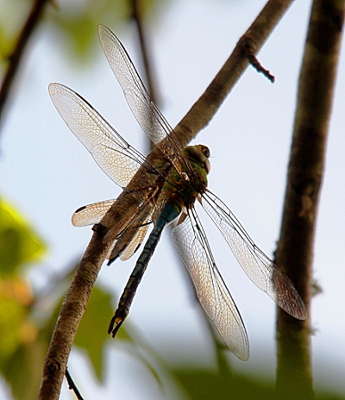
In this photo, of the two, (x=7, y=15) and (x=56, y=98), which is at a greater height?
(x=7, y=15)

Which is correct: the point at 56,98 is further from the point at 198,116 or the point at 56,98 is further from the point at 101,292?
the point at 101,292

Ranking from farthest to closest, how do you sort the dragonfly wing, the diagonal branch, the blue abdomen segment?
the dragonfly wing → the blue abdomen segment → the diagonal branch

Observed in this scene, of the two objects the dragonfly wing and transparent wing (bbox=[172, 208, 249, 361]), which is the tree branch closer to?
transparent wing (bbox=[172, 208, 249, 361])

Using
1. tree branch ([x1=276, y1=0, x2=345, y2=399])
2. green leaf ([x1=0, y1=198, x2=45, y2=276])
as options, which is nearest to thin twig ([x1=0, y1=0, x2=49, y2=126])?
green leaf ([x1=0, y1=198, x2=45, y2=276])

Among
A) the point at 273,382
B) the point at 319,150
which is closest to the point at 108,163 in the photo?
the point at 319,150

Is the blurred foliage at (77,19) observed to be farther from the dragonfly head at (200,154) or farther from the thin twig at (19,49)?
the dragonfly head at (200,154)

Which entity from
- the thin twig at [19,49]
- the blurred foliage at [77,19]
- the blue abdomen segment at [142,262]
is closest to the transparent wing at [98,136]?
the blue abdomen segment at [142,262]
